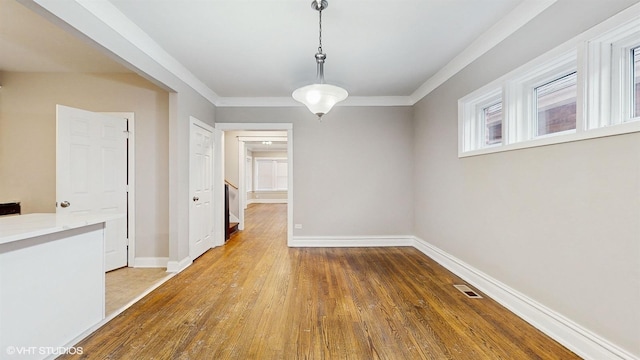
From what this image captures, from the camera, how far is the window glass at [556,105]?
6.33 feet

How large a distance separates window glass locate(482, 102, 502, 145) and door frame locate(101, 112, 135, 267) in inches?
178

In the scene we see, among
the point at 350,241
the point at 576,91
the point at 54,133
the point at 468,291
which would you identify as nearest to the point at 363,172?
the point at 350,241

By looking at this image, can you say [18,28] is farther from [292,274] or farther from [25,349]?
[292,274]

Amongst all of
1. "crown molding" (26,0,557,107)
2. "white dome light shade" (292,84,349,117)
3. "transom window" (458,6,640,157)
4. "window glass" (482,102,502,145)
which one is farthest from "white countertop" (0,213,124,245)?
"window glass" (482,102,502,145)

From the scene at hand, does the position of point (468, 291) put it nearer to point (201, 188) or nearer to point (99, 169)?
point (201, 188)

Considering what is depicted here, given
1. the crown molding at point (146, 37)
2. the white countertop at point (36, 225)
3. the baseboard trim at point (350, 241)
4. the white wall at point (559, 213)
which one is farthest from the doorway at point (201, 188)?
the white wall at point (559, 213)

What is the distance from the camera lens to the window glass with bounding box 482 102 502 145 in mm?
2781

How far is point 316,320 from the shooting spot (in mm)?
2164

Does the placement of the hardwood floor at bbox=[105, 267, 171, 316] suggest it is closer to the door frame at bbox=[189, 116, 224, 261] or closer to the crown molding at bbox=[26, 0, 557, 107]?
the door frame at bbox=[189, 116, 224, 261]

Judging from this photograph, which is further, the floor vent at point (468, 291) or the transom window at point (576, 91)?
the floor vent at point (468, 291)

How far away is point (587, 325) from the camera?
1694 millimetres

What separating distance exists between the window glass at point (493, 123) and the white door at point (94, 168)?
461 cm

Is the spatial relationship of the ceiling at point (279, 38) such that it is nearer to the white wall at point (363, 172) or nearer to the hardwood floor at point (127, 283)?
the white wall at point (363, 172)

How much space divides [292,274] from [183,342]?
1.50 m
